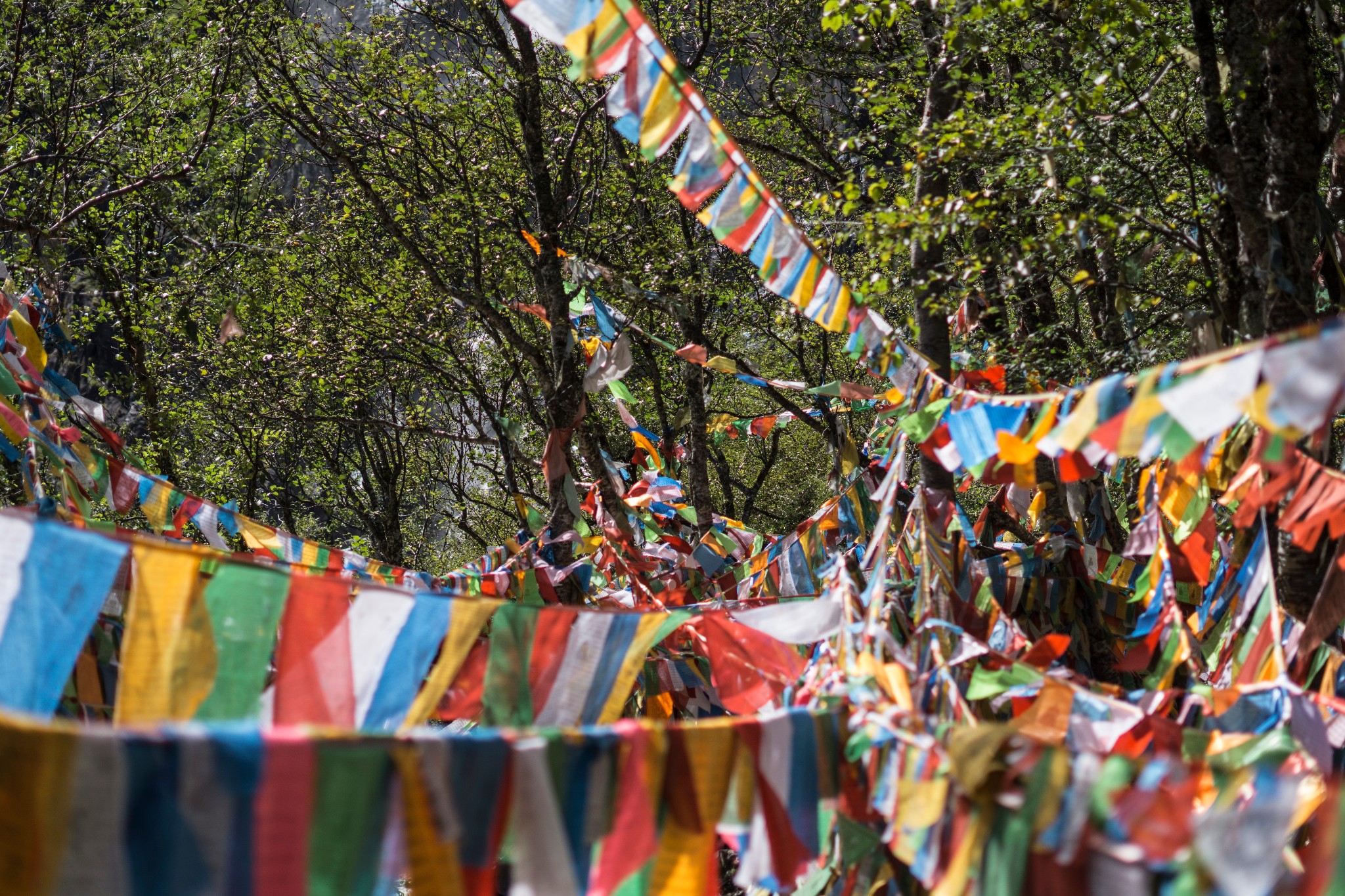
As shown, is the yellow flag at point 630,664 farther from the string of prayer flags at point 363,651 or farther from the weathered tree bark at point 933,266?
the weathered tree bark at point 933,266

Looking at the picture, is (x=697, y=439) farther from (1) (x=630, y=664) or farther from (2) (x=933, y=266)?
(1) (x=630, y=664)

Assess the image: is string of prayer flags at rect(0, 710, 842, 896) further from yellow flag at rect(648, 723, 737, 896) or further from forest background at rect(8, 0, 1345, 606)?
forest background at rect(8, 0, 1345, 606)

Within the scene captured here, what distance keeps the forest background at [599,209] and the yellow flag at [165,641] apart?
4.22 meters

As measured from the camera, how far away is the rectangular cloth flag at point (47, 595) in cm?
272

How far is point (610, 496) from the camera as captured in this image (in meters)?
9.60

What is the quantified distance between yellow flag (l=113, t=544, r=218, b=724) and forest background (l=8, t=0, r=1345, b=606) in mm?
4220

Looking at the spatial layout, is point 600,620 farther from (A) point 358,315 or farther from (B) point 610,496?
(A) point 358,315

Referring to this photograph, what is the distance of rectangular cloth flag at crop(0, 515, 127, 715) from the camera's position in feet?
8.93

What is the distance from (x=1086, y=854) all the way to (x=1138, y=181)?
588 cm

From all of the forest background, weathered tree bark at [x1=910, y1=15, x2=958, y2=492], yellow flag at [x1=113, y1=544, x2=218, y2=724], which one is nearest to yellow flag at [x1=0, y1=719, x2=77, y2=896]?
yellow flag at [x1=113, y1=544, x2=218, y2=724]

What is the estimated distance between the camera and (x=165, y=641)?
9.20 ft

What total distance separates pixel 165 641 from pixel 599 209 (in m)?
12.1

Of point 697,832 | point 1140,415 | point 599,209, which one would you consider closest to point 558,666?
point 697,832

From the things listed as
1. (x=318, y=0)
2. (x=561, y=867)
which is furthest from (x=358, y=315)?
(x=318, y=0)
